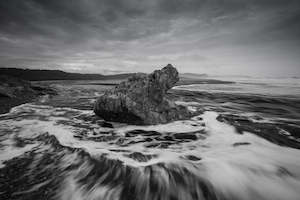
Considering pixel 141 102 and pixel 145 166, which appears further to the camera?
pixel 141 102

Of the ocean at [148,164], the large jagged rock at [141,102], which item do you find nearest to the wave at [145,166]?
the ocean at [148,164]

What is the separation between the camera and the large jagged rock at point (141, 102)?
5.14 m

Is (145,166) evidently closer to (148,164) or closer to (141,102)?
(148,164)

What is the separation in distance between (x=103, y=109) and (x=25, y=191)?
3.34 metres

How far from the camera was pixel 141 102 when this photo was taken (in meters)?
5.34

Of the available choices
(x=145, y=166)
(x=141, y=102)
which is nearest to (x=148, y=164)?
(x=145, y=166)

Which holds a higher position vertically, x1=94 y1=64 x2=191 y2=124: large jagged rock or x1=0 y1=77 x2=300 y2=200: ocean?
x1=94 y1=64 x2=191 y2=124: large jagged rock

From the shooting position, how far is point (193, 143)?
3.91 m

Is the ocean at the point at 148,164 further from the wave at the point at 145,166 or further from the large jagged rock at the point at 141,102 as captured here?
the large jagged rock at the point at 141,102

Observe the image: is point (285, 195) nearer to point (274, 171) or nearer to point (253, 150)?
point (274, 171)

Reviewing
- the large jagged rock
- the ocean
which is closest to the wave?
the ocean

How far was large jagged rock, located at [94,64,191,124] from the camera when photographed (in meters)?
5.14

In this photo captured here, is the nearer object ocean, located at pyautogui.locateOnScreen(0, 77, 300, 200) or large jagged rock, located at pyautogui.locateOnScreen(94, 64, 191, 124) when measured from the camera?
ocean, located at pyautogui.locateOnScreen(0, 77, 300, 200)

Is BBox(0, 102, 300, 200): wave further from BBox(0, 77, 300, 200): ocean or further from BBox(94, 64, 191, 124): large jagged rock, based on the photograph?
BBox(94, 64, 191, 124): large jagged rock
